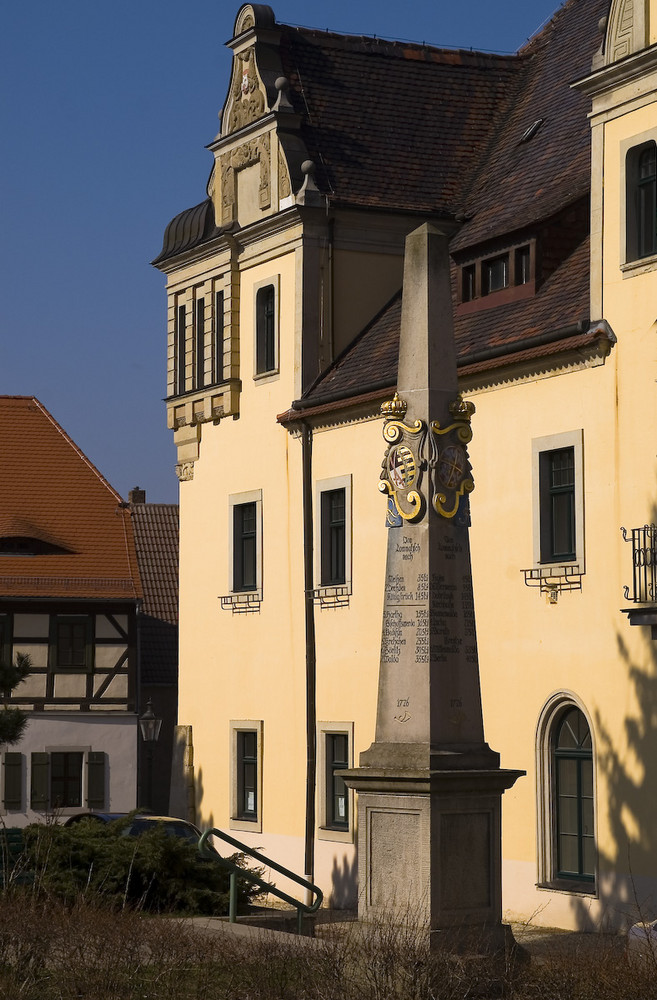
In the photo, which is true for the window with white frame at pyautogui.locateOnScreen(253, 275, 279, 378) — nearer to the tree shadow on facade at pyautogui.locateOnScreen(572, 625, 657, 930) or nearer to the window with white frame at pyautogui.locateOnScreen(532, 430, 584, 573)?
the window with white frame at pyautogui.locateOnScreen(532, 430, 584, 573)

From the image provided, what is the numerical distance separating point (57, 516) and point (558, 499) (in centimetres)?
1929

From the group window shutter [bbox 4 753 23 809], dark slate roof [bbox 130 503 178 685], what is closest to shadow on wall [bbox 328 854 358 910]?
window shutter [bbox 4 753 23 809]

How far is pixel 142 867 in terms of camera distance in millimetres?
17281

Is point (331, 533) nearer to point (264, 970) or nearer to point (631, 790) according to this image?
point (631, 790)

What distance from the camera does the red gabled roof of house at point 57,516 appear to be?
37.3m

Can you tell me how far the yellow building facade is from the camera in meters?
20.2

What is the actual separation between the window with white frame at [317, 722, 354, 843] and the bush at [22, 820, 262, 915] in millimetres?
7182

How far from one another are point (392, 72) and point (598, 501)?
11604 mm

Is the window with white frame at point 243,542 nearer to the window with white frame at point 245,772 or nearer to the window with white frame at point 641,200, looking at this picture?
the window with white frame at point 245,772

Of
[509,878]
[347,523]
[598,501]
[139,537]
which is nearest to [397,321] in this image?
[347,523]

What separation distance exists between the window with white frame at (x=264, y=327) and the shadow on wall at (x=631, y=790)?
987cm

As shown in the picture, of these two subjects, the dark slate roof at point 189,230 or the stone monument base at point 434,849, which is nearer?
the stone monument base at point 434,849

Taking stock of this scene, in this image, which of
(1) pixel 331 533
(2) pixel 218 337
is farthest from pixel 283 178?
(1) pixel 331 533

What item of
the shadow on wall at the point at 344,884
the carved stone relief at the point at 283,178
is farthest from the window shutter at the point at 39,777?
the carved stone relief at the point at 283,178
